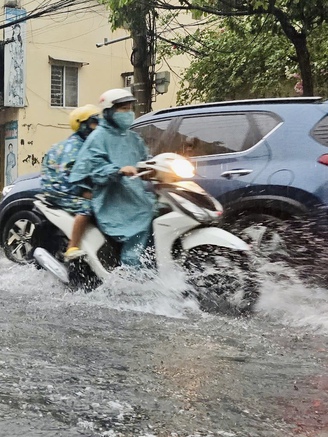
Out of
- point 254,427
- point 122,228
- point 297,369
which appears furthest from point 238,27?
point 254,427

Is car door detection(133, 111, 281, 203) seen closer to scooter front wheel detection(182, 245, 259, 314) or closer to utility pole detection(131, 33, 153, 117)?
scooter front wheel detection(182, 245, 259, 314)

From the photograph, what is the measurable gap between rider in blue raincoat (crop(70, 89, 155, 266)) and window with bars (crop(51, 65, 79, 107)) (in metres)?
16.6

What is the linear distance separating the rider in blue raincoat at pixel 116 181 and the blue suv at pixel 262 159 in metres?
0.62

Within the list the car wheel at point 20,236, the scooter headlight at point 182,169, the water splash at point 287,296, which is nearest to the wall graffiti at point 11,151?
the car wheel at point 20,236

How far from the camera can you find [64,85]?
832 inches

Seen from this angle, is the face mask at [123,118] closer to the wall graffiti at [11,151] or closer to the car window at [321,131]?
the car window at [321,131]

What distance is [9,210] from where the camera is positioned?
21.3 ft

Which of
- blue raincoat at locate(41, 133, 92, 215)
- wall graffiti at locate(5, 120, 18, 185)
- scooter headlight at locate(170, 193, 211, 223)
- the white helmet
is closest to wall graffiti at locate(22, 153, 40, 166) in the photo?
wall graffiti at locate(5, 120, 18, 185)

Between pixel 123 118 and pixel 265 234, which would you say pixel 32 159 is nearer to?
pixel 123 118

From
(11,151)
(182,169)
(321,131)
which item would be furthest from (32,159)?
(321,131)

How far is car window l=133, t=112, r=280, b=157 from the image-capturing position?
520cm

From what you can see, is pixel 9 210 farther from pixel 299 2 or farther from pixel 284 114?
pixel 299 2

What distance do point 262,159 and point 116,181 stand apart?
1155mm

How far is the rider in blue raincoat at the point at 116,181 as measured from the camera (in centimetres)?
484
